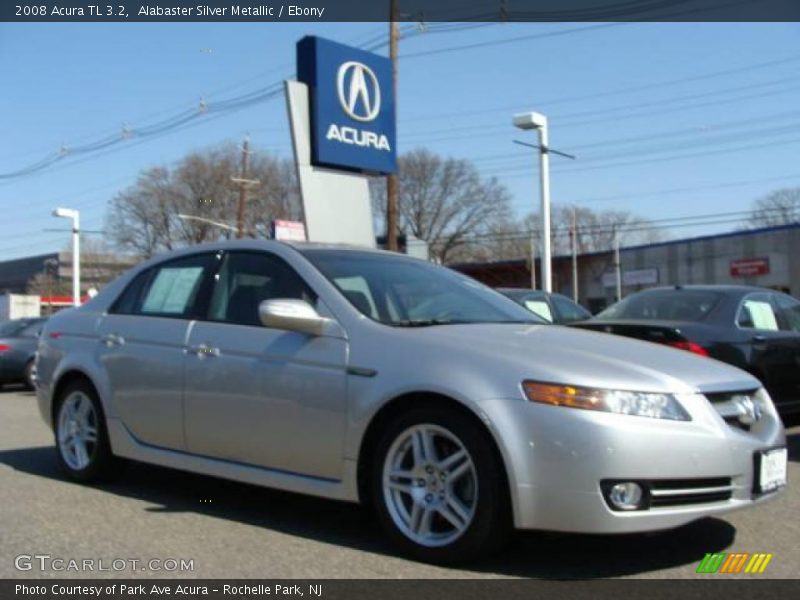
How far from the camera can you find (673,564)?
405 cm

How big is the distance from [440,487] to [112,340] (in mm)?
2760

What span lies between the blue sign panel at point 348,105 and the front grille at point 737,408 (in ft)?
26.5

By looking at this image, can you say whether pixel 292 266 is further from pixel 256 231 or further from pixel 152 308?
pixel 256 231

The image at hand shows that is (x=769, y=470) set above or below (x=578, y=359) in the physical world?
below

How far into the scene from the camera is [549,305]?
485 inches

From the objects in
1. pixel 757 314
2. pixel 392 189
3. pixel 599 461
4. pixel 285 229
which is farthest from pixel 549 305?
pixel 285 229

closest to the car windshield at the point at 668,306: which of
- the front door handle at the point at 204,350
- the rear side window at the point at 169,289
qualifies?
the rear side window at the point at 169,289

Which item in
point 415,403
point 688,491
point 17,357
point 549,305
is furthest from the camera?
point 17,357

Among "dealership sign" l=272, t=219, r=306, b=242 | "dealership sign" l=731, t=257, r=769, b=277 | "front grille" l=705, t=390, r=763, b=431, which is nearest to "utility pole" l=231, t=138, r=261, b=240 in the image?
"dealership sign" l=272, t=219, r=306, b=242

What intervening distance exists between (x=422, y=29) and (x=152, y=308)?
17.9 metres

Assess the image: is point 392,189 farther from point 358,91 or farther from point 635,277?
point 635,277

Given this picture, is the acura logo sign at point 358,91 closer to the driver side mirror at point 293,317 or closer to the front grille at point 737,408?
the driver side mirror at point 293,317

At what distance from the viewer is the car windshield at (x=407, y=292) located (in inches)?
187

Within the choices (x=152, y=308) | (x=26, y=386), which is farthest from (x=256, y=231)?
(x=152, y=308)
